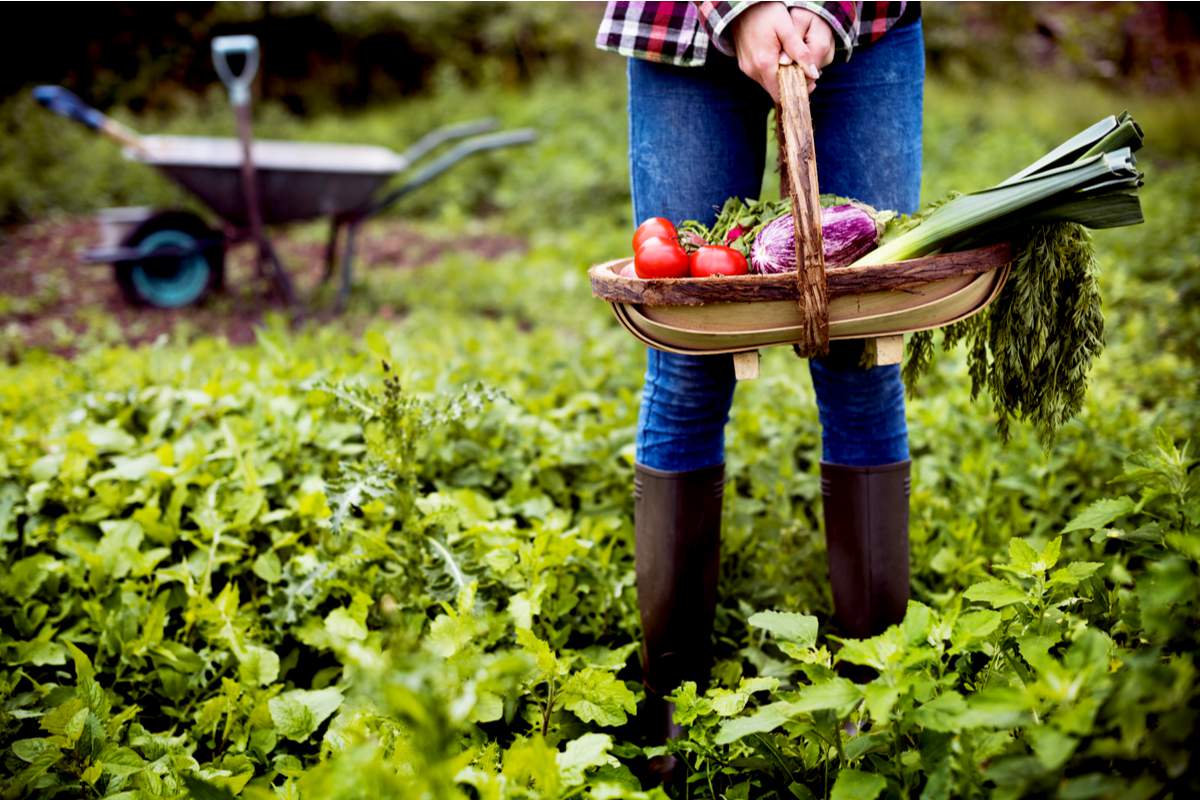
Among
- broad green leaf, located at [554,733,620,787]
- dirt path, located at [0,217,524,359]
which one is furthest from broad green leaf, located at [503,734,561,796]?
dirt path, located at [0,217,524,359]

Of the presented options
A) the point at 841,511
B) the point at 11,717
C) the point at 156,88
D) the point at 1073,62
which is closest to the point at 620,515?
the point at 841,511

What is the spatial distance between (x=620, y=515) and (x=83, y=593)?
1191 millimetres

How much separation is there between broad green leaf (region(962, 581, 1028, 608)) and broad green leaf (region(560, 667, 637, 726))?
52cm

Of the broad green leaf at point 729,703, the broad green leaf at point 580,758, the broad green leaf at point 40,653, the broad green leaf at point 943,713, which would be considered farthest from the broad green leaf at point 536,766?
the broad green leaf at point 40,653

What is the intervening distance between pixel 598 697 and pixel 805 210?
77 centimetres

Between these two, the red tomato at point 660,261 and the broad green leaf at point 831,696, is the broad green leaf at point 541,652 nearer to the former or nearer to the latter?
the broad green leaf at point 831,696

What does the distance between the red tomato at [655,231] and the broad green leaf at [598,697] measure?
26.1 inches

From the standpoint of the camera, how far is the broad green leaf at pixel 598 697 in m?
1.40

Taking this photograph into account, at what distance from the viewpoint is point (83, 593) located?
1966mm

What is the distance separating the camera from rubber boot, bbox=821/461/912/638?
5.53ft

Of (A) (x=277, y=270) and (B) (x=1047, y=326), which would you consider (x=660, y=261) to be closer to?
(B) (x=1047, y=326)

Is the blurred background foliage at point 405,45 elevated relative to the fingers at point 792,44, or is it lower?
elevated

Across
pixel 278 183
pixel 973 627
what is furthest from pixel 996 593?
pixel 278 183

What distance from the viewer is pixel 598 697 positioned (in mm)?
1405
